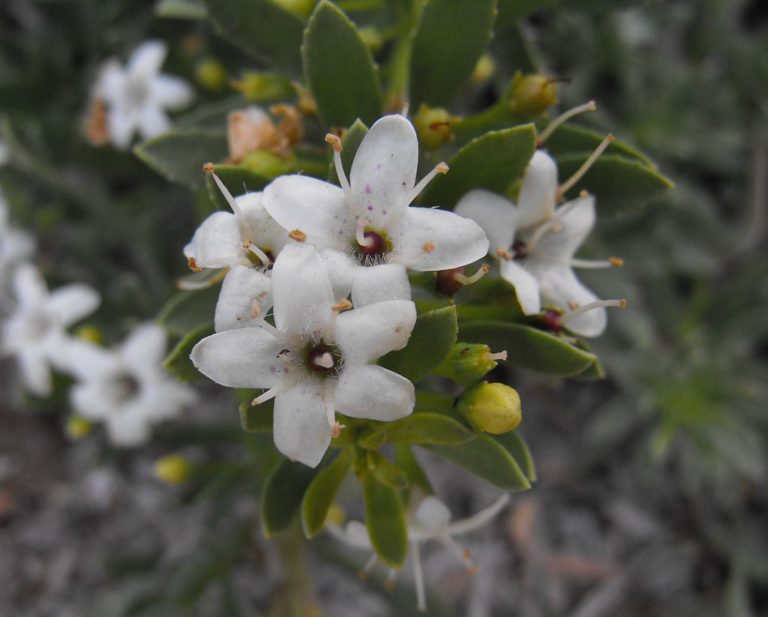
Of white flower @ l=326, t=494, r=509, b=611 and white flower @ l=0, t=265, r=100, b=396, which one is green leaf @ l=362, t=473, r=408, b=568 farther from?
white flower @ l=0, t=265, r=100, b=396

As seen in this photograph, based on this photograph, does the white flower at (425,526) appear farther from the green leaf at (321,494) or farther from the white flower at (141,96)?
the white flower at (141,96)

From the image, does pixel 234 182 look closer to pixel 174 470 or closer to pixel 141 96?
pixel 174 470

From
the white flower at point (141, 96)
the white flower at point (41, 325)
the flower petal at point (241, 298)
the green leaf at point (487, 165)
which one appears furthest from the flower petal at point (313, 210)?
the white flower at point (41, 325)

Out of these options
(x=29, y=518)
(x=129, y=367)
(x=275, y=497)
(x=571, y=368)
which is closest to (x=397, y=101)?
(x=571, y=368)

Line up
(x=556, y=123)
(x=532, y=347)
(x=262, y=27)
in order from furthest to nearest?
(x=262, y=27) < (x=556, y=123) < (x=532, y=347)

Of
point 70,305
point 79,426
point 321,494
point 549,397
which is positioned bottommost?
point 549,397

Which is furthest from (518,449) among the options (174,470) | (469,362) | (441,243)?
Answer: (174,470)
